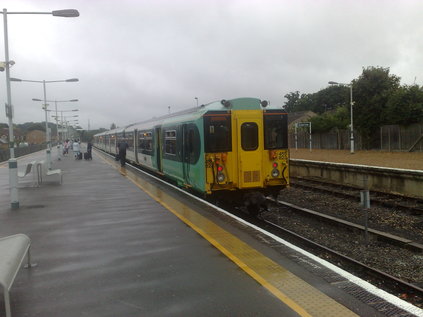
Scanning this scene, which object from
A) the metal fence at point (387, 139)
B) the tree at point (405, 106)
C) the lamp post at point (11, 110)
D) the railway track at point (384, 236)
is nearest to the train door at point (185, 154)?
the railway track at point (384, 236)

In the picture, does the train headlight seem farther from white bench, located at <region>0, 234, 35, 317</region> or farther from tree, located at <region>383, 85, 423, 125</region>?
tree, located at <region>383, 85, 423, 125</region>

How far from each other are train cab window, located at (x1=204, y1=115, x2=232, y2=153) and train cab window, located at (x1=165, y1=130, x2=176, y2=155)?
3507 millimetres

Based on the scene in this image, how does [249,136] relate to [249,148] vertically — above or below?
above

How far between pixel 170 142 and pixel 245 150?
462cm

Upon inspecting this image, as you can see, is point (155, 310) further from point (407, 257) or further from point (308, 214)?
point (308, 214)

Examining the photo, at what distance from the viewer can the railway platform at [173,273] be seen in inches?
168

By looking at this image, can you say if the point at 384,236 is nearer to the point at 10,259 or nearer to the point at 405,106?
the point at 10,259

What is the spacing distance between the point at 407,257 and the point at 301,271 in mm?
3799

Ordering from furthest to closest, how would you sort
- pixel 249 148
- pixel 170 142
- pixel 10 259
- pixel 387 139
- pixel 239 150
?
pixel 387 139 → pixel 170 142 → pixel 249 148 → pixel 239 150 → pixel 10 259

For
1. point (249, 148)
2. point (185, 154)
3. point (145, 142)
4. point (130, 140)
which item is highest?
point (130, 140)

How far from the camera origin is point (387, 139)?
32.4m

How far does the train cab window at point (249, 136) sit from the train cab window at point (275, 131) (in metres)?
0.28

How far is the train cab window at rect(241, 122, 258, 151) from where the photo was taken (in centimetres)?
1015

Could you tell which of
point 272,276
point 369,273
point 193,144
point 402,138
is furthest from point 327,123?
point 272,276
